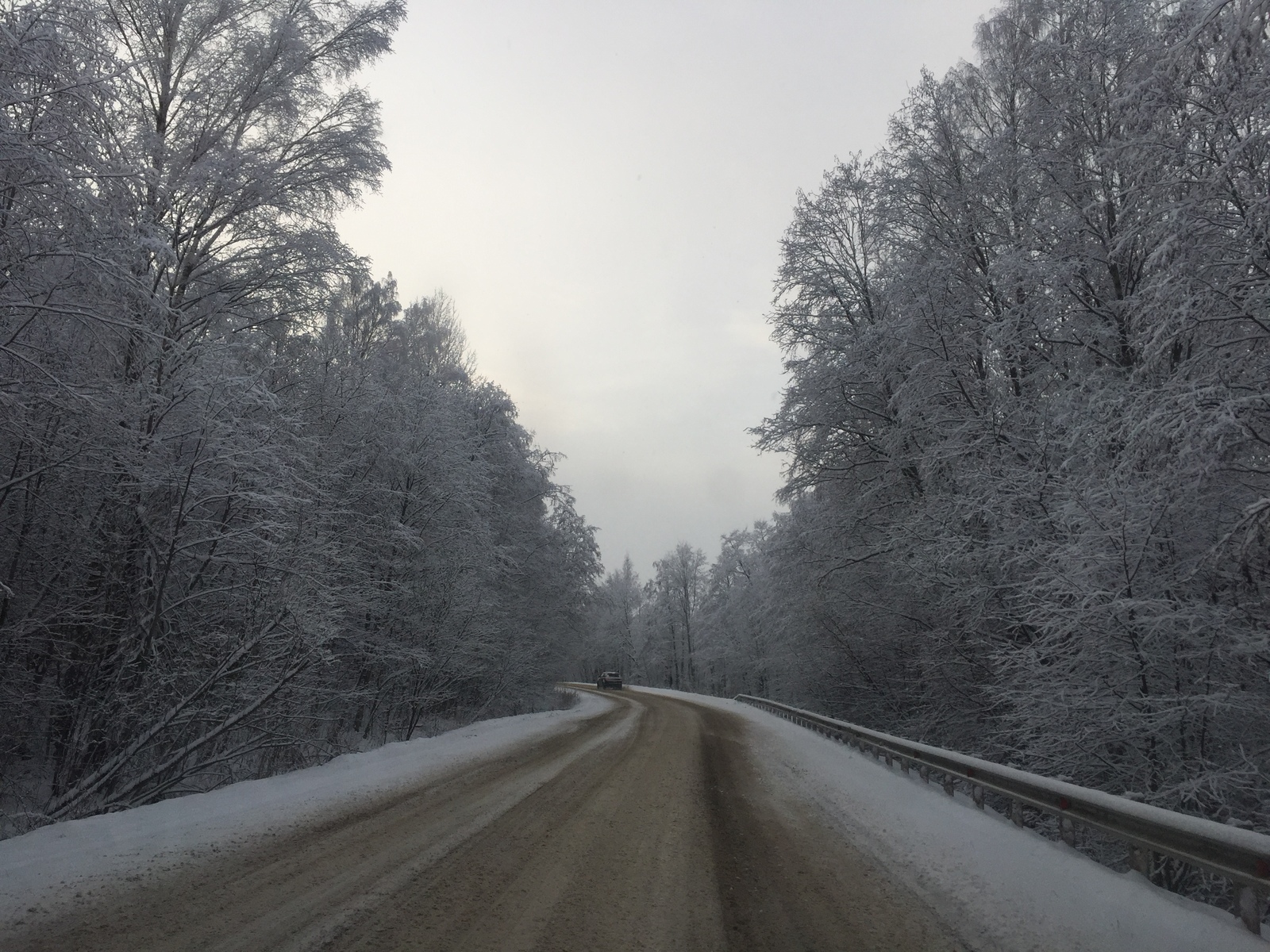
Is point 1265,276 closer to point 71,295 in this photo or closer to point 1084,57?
point 1084,57

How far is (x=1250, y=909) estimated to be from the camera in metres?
3.53

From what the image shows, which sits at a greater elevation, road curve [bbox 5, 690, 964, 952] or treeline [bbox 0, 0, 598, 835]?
treeline [bbox 0, 0, 598, 835]

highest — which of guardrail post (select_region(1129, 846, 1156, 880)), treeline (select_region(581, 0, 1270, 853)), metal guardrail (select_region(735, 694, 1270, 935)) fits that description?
treeline (select_region(581, 0, 1270, 853))

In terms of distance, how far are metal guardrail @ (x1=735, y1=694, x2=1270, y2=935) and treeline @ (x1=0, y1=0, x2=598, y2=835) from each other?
8.12 meters

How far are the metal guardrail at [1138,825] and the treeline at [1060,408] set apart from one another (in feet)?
3.25

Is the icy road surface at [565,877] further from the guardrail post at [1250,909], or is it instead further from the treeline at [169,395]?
the treeline at [169,395]

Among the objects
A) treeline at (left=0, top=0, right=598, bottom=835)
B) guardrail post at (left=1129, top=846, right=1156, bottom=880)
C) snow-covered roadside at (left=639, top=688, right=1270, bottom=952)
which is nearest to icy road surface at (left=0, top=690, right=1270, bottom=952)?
snow-covered roadside at (left=639, top=688, right=1270, bottom=952)

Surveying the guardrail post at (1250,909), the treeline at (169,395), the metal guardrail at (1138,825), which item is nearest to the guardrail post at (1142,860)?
the metal guardrail at (1138,825)

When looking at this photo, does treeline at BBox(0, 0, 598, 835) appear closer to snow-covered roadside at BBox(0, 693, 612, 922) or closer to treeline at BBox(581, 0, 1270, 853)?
snow-covered roadside at BBox(0, 693, 612, 922)

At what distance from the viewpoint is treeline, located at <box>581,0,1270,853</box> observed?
18.7ft

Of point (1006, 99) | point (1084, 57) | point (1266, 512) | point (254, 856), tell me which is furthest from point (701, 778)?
point (1006, 99)

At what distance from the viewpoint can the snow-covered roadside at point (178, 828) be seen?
429cm

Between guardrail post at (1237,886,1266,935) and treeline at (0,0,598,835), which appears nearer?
guardrail post at (1237,886,1266,935)

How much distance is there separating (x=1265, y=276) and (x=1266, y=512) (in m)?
2.15
